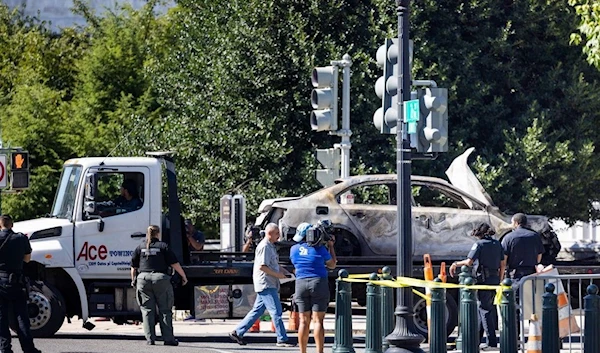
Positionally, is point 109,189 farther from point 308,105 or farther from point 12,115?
point 12,115

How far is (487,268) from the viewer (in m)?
16.2

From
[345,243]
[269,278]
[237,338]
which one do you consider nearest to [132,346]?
[237,338]

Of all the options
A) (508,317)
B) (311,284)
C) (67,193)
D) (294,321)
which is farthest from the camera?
(294,321)

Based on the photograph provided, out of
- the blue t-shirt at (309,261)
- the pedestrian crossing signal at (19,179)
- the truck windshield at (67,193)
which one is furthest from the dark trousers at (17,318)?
the pedestrian crossing signal at (19,179)

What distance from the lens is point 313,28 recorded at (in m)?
28.0

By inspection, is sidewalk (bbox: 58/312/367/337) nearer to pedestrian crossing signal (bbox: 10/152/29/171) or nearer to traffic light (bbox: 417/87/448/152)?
pedestrian crossing signal (bbox: 10/152/29/171)

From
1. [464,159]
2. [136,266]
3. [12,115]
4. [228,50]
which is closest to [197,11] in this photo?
[228,50]

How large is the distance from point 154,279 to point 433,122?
4.99 m

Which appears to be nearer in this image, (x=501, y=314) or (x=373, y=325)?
(x=501, y=314)

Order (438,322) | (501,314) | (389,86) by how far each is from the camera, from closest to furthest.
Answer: (501,314) → (438,322) → (389,86)

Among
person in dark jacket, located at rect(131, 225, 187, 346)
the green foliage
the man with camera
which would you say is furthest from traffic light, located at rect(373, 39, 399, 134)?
the green foliage

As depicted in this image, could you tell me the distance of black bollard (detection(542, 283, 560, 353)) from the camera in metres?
11.3

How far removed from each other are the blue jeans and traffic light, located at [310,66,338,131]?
4.76 meters

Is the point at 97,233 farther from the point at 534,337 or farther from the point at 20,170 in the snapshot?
the point at 534,337
